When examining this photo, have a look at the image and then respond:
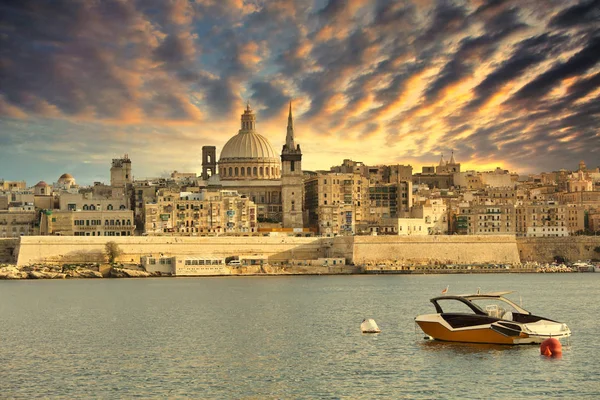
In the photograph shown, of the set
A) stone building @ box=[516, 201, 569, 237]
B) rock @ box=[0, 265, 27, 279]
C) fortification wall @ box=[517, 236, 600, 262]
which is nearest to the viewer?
rock @ box=[0, 265, 27, 279]

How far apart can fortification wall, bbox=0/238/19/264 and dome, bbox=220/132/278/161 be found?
96.6 ft

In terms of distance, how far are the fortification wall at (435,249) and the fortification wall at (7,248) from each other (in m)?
25.6

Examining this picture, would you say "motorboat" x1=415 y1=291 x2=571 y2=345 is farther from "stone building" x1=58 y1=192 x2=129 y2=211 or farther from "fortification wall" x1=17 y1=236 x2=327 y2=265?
"stone building" x1=58 y1=192 x2=129 y2=211

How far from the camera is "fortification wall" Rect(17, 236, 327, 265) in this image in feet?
235

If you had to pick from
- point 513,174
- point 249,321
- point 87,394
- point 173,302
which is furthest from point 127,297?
point 513,174

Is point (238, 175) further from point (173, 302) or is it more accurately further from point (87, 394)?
point (87, 394)

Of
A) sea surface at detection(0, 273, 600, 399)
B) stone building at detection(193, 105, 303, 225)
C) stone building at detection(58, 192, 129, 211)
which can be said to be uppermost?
stone building at detection(193, 105, 303, 225)

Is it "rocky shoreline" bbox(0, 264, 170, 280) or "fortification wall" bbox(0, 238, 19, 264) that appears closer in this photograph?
"rocky shoreline" bbox(0, 264, 170, 280)

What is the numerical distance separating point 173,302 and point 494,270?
1493 inches

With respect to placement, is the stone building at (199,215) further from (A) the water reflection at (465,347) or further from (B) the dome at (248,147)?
(A) the water reflection at (465,347)

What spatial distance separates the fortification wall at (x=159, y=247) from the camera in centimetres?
7162

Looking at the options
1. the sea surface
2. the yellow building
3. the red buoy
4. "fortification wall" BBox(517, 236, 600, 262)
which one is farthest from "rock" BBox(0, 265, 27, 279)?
the red buoy

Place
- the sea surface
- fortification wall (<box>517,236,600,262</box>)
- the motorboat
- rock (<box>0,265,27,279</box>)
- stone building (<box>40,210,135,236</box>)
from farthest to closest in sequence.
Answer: fortification wall (<box>517,236,600,262</box>)
stone building (<box>40,210,135,236</box>)
rock (<box>0,265,27,279</box>)
the motorboat
the sea surface

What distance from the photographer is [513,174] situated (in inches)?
5300
